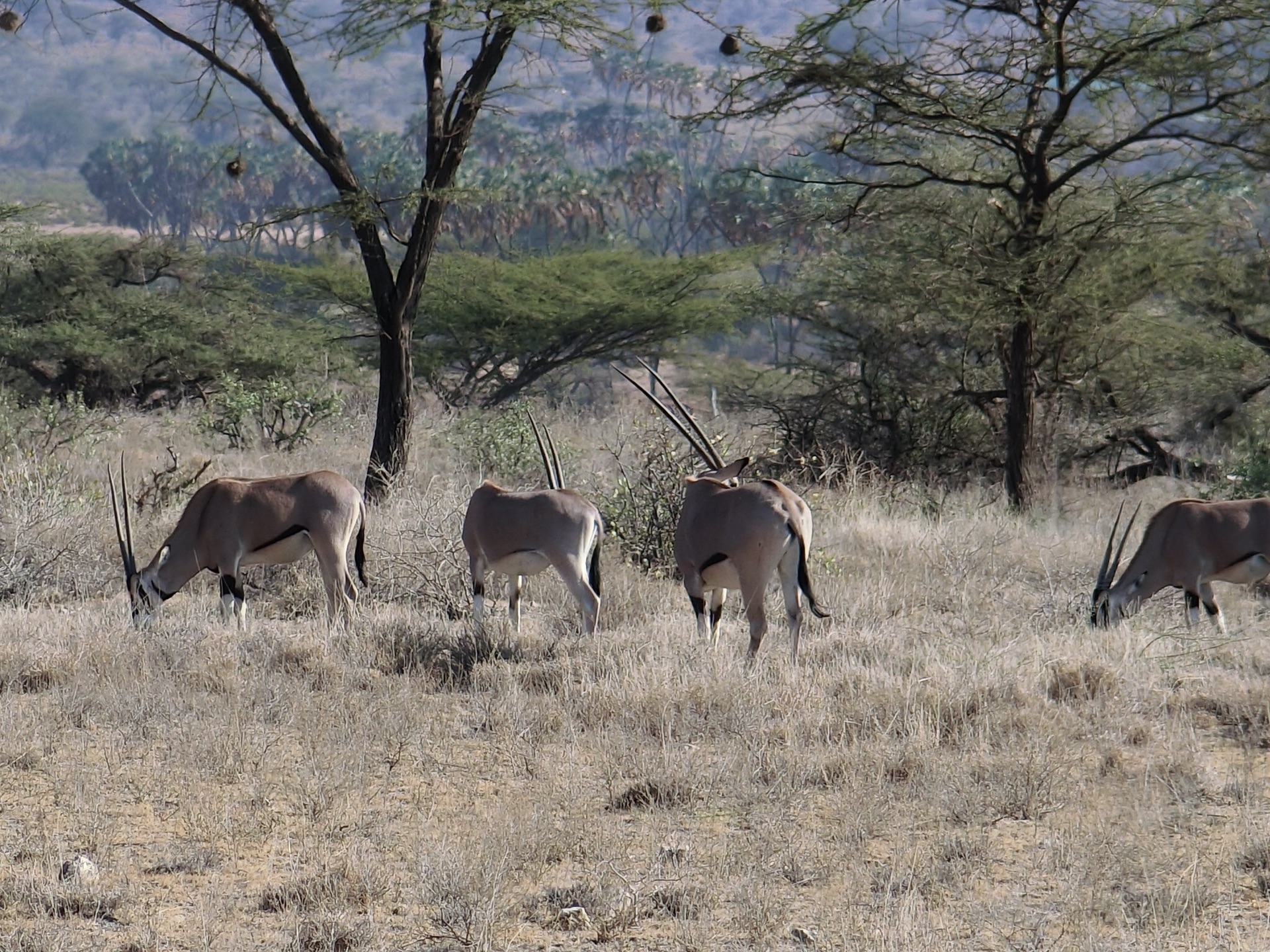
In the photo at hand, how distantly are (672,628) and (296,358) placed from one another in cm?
1294

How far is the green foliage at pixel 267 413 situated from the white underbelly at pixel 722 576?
9.42 meters

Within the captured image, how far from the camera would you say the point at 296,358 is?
61.5 ft

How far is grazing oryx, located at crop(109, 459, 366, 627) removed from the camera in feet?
22.4

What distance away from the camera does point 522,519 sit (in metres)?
6.45

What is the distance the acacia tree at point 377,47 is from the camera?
10195 mm

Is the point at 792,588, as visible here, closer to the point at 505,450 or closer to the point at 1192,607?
the point at 1192,607

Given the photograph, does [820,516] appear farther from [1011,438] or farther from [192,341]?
[192,341]

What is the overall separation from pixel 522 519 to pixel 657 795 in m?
2.04

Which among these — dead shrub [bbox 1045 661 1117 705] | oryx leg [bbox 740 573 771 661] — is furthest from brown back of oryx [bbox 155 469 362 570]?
dead shrub [bbox 1045 661 1117 705]

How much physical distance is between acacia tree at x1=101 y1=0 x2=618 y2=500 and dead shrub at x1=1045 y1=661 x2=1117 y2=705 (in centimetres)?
553

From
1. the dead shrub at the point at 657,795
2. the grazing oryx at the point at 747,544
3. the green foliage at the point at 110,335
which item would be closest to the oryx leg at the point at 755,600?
the grazing oryx at the point at 747,544

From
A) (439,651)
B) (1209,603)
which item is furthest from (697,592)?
(1209,603)

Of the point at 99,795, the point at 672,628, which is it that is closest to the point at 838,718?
the point at 672,628

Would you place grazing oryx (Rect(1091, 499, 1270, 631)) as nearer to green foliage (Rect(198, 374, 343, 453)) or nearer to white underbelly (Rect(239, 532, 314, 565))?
white underbelly (Rect(239, 532, 314, 565))
